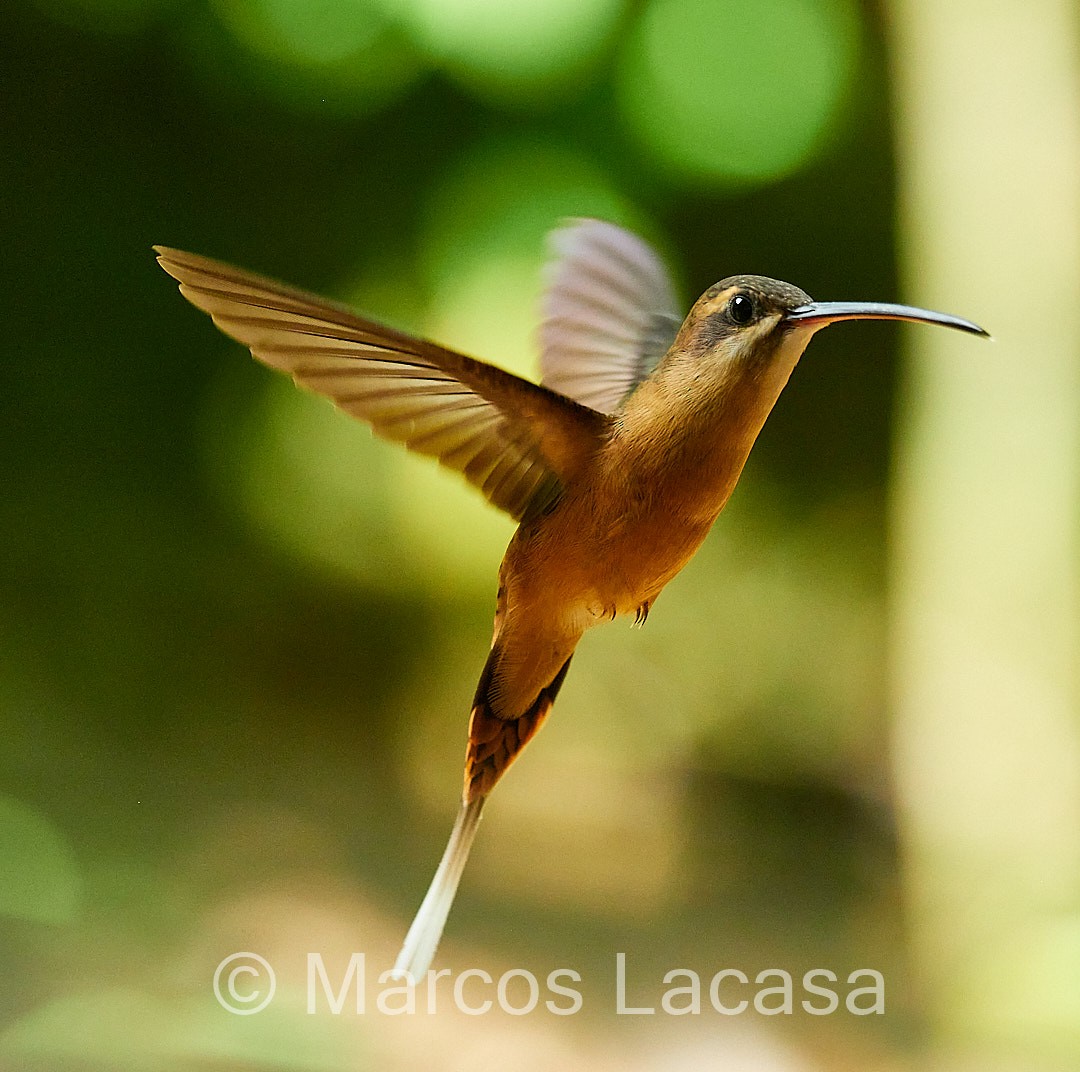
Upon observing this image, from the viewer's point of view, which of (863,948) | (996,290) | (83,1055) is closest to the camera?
(83,1055)

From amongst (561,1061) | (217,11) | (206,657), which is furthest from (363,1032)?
(217,11)

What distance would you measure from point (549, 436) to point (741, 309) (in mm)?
78

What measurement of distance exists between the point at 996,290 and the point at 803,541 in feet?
1.20

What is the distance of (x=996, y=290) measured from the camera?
116cm

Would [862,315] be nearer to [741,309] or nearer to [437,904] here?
[741,309]

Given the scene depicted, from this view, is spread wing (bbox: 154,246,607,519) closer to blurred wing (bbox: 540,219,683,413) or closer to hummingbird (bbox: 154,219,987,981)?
hummingbird (bbox: 154,219,987,981)

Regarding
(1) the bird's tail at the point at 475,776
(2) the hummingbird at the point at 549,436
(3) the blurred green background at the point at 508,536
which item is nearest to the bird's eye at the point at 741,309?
(2) the hummingbird at the point at 549,436

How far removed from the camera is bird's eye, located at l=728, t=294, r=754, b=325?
1.09ft

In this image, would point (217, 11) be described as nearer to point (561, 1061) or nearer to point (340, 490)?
point (340, 490)

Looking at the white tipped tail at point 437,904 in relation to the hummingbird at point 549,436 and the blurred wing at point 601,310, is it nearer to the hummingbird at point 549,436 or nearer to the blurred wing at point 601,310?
the hummingbird at point 549,436

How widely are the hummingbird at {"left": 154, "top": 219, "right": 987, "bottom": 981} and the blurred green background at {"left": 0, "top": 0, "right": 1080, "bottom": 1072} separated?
764mm

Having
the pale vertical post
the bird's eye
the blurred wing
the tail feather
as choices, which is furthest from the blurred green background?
the bird's eye

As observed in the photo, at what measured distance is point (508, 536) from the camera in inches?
50.3

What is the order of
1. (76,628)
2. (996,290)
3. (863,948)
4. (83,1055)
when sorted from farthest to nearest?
(76,628) < (863,948) < (996,290) < (83,1055)
